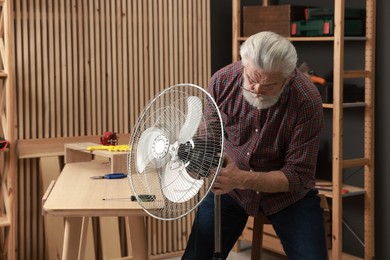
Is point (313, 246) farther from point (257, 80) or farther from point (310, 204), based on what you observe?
point (257, 80)

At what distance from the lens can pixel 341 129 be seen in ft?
14.6

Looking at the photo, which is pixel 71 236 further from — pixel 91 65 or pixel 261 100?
pixel 91 65

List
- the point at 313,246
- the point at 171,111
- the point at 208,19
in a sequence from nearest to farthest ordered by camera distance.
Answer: the point at 171,111 < the point at 313,246 < the point at 208,19

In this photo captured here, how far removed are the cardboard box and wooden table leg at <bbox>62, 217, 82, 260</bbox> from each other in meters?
2.37

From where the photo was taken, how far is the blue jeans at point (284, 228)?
9.68 feet

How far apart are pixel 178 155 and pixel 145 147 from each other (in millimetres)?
212

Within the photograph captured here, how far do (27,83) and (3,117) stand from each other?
30cm

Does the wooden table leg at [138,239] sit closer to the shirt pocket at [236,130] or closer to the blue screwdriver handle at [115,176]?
the blue screwdriver handle at [115,176]

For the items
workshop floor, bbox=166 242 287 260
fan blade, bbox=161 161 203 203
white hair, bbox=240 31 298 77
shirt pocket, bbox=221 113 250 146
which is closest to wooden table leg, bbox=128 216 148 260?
shirt pocket, bbox=221 113 250 146

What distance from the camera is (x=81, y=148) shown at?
151 inches

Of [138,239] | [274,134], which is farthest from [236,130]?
[138,239]

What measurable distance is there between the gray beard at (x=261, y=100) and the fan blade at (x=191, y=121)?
43 cm

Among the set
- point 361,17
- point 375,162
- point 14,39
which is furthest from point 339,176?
point 14,39

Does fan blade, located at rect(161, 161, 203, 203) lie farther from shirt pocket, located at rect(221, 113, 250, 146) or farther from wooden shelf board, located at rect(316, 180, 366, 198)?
wooden shelf board, located at rect(316, 180, 366, 198)
